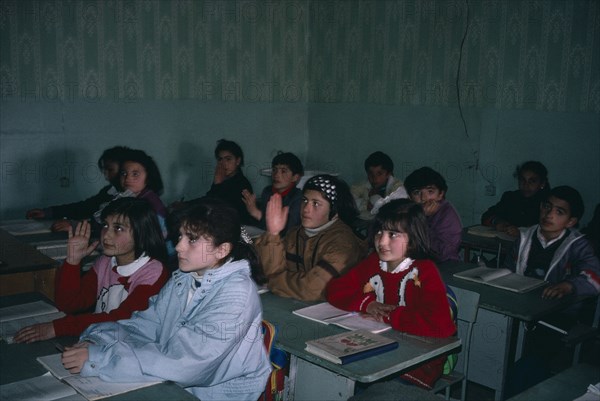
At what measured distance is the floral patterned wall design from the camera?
17.0 feet

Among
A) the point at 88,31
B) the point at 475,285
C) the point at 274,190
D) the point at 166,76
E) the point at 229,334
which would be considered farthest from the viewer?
the point at 166,76

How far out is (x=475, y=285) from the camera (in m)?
3.16

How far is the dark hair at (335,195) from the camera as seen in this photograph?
10.2 feet

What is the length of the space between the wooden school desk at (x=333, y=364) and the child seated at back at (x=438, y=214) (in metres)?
1.43

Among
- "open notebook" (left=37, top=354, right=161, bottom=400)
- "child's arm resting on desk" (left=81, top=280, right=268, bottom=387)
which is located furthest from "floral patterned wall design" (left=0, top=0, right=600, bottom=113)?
"open notebook" (left=37, top=354, right=161, bottom=400)

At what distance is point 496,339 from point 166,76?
4247 millimetres

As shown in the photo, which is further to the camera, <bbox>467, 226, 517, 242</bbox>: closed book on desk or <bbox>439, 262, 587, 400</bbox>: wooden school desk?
<bbox>467, 226, 517, 242</bbox>: closed book on desk

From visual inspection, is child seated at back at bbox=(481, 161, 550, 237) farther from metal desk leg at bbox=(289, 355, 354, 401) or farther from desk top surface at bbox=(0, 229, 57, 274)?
desk top surface at bbox=(0, 229, 57, 274)

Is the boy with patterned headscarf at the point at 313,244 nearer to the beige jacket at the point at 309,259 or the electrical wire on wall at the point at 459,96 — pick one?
the beige jacket at the point at 309,259

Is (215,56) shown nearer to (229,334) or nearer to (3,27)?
(3,27)

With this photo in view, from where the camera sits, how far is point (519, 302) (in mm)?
2891

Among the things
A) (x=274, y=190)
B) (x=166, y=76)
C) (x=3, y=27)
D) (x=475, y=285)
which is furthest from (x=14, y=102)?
(x=475, y=285)

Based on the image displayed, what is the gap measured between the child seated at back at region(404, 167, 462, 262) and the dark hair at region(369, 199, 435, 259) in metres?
1.10

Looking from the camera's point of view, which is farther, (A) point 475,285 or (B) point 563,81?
(B) point 563,81
